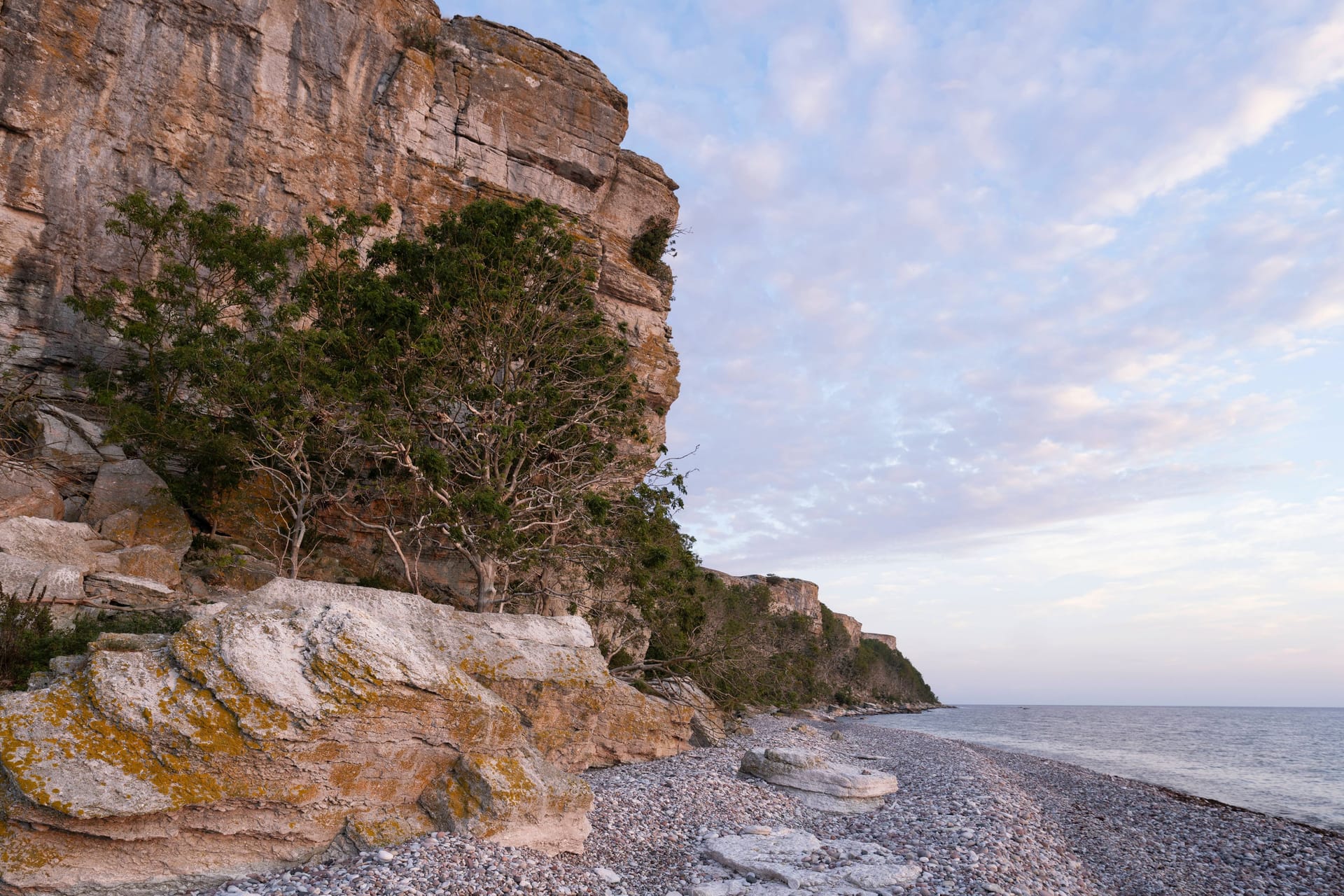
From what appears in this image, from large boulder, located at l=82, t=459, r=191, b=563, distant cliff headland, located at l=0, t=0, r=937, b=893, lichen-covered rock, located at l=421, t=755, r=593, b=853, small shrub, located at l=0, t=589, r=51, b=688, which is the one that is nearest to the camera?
distant cliff headland, located at l=0, t=0, r=937, b=893

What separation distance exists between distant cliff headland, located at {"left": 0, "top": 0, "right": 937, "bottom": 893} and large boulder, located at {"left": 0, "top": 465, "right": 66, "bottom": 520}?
0.13 metres

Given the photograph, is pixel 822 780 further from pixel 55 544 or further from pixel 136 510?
pixel 136 510

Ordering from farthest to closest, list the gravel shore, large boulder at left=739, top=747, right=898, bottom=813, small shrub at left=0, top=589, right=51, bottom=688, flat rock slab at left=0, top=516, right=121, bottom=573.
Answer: flat rock slab at left=0, top=516, right=121, bottom=573, large boulder at left=739, top=747, right=898, bottom=813, small shrub at left=0, top=589, right=51, bottom=688, the gravel shore

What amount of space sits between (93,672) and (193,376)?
52.7 feet

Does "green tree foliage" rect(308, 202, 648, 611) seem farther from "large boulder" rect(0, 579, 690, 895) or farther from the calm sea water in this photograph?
the calm sea water

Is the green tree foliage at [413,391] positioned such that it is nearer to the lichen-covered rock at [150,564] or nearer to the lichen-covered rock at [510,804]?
the lichen-covered rock at [150,564]

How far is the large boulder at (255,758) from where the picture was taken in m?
6.18

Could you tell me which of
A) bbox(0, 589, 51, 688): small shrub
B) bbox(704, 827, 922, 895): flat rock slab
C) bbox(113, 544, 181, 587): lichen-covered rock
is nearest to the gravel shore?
bbox(704, 827, 922, 895): flat rock slab

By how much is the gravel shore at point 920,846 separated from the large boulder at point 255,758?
424 mm

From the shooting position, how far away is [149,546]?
1731 centimetres

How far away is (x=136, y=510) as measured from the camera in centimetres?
1858

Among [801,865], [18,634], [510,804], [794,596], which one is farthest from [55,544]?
[794,596]

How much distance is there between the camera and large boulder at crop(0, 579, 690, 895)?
6.18m

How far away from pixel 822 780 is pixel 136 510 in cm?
1805
